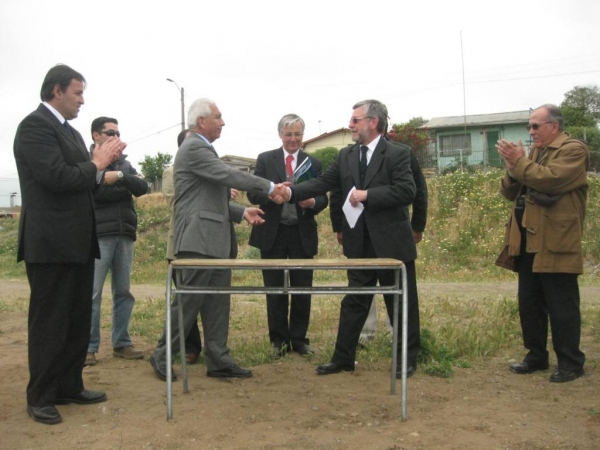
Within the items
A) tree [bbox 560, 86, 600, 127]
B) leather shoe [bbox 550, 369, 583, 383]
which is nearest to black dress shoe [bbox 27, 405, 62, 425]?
leather shoe [bbox 550, 369, 583, 383]

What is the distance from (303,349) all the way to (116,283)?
171 centimetres

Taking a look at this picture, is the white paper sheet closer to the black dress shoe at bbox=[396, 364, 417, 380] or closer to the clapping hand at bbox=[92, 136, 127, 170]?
the black dress shoe at bbox=[396, 364, 417, 380]

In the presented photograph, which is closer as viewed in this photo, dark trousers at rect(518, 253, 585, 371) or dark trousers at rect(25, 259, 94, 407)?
dark trousers at rect(25, 259, 94, 407)

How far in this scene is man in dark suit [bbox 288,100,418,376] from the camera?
5.09m

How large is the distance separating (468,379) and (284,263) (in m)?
1.91

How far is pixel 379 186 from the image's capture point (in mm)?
5156

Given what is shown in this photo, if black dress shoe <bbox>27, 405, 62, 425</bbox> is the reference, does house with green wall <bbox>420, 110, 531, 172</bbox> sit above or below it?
above

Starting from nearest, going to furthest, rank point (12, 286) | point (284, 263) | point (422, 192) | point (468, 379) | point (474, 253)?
point (284, 263), point (468, 379), point (422, 192), point (12, 286), point (474, 253)

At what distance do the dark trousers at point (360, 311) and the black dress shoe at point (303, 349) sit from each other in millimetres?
652

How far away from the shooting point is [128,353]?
5.86 meters

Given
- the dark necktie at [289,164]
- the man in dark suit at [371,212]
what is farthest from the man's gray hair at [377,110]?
the dark necktie at [289,164]

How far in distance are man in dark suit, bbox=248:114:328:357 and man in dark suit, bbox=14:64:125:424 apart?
1842mm

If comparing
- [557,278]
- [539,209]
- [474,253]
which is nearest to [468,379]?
[557,278]

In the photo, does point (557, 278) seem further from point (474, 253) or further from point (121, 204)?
point (474, 253)
